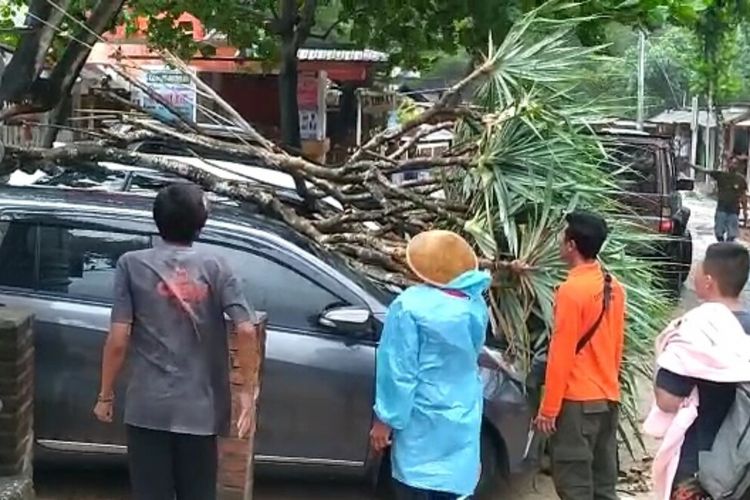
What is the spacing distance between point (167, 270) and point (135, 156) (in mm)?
2980

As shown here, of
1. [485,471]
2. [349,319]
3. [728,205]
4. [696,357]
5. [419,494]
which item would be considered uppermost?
[696,357]

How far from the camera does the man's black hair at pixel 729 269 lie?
12.5ft

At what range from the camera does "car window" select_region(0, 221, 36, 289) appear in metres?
5.59

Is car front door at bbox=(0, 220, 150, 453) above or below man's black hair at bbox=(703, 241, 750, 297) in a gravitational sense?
below

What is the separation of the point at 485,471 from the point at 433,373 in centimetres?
176

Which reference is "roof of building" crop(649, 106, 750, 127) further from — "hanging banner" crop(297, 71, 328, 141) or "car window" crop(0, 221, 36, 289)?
"car window" crop(0, 221, 36, 289)

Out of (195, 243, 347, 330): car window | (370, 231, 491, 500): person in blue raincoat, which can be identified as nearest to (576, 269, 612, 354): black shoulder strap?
(370, 231, 491, 500): person in blue raincoat

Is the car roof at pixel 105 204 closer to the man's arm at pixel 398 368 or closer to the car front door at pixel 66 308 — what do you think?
the car front door at pixel 66 308

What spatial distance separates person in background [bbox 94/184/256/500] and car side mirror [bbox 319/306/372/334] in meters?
1.42

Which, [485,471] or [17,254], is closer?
[17,254]

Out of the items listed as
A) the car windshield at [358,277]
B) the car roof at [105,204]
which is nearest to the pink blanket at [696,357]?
the car windshield at [358,277]

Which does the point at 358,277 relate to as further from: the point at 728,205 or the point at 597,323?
the point at 728,205

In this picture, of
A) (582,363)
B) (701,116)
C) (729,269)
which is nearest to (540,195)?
(582,363)

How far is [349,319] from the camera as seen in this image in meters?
5.59
